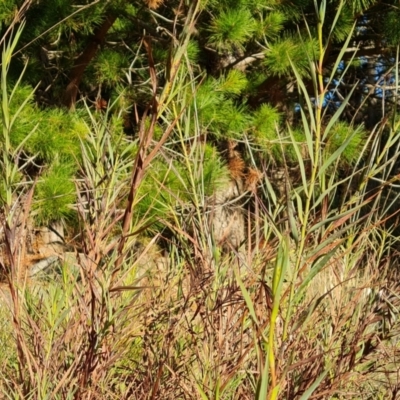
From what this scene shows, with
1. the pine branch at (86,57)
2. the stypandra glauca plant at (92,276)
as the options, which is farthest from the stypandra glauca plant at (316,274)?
the pine branch at (86,57)

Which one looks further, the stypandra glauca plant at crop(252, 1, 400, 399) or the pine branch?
the pine branch

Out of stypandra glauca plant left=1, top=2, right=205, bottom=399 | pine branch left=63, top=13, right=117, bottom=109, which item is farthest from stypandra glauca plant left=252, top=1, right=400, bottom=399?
pine branch left=63, top=13, right=117, bottom=109

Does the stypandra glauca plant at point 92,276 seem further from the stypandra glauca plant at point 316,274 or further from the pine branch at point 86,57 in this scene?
the pine branch at point 86,57

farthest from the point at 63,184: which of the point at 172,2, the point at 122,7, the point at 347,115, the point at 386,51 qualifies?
the point at 347,115

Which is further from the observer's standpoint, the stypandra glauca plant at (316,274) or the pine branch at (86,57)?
the pine branch at (86,57)

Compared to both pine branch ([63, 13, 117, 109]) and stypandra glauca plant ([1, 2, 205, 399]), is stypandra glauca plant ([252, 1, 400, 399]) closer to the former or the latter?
stypandra glauca plant ([1, 2, 205, 399])

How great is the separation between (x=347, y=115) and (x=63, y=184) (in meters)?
4.04

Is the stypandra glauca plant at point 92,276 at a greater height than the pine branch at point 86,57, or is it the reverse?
the stypandra glauca plant at point 92,276

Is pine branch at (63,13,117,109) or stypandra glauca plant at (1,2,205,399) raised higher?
stypandra glauca plant at (1,2,205,399)

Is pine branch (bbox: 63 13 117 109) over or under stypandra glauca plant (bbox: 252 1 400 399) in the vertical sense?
under

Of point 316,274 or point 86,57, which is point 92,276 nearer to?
point 316,274

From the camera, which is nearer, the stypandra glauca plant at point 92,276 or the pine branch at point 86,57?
the stypandra glauca plant at point 92,276

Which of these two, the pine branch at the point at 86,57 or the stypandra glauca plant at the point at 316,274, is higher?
the stypandra glauca plant at the point at 316,274

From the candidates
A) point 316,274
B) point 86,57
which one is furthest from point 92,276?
point 86,57
